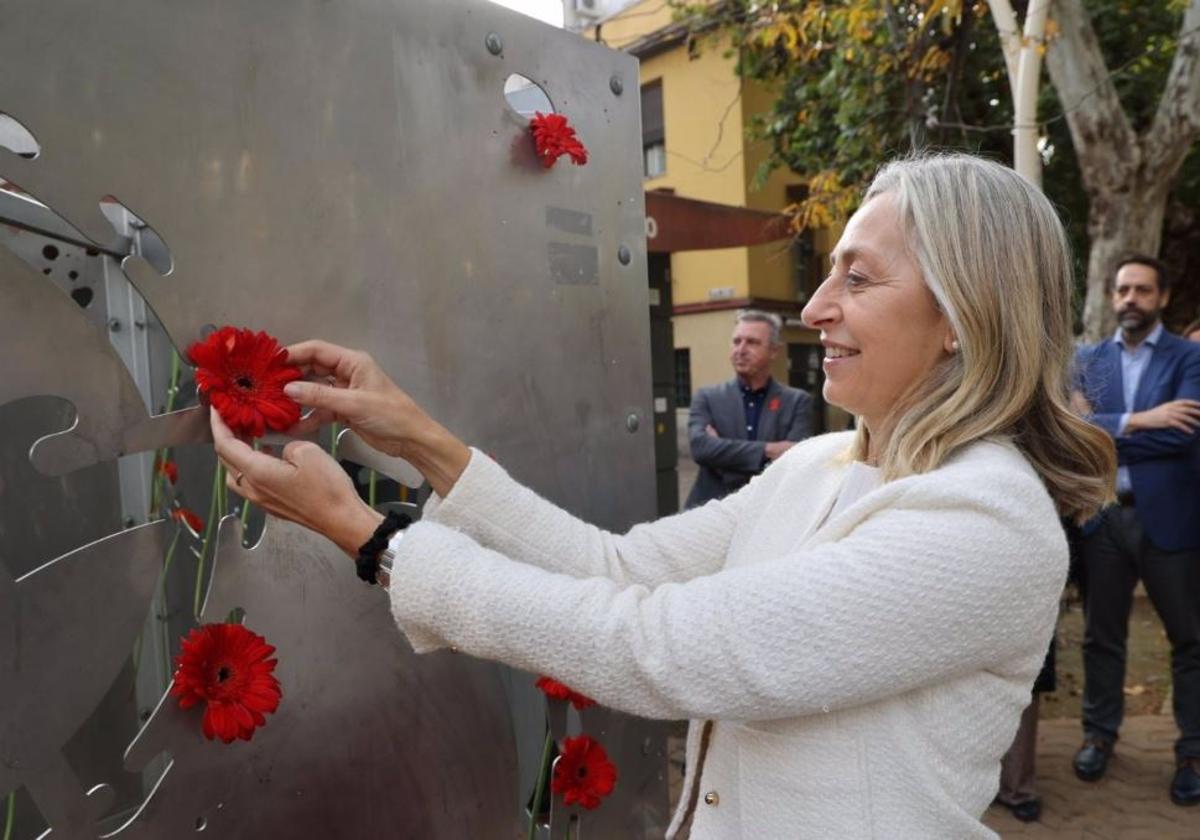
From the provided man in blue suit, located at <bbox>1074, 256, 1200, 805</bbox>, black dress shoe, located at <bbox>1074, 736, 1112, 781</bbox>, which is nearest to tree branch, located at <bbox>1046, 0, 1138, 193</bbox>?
man in blue suit, located at <bbox>1074, 256, 1200, 805</bbox>

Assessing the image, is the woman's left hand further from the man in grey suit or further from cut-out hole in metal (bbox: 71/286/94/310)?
the man in grey suit

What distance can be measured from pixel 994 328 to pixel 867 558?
0.38 metres

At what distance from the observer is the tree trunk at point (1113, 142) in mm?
5590

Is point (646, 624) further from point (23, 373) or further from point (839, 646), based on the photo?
point (23, 373)

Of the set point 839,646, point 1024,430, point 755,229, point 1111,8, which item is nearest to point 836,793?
point 839,646

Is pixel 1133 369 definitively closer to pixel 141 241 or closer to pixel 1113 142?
pixel 1113 142

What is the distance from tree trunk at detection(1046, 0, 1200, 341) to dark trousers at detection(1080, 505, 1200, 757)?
2193 millimetres

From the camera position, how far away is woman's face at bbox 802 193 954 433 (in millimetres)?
1301

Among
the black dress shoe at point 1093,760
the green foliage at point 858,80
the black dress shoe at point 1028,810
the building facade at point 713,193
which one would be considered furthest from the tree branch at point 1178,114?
the building facade at point 713,193

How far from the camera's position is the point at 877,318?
131 centimetres

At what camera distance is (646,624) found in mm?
1108

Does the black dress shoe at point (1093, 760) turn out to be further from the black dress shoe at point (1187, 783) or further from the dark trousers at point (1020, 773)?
the dark trousers at point (1020, 773)

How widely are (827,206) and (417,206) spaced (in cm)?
653

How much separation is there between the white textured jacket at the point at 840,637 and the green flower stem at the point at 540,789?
56 centimetres
